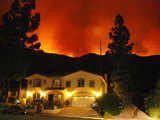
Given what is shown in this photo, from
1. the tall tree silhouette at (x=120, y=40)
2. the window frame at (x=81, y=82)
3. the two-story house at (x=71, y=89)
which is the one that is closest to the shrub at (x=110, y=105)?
the two-story house at (x=71, y=89)

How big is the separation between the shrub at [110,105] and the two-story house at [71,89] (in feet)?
32.0

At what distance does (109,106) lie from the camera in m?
27.0

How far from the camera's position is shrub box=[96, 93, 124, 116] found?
2672 cm

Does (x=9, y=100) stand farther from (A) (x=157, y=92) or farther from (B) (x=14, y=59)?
(A) (x=157, y=92)

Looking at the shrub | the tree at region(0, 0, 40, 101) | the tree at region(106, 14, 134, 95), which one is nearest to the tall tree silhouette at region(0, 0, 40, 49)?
the tree at region(0, 0, 40, 101)

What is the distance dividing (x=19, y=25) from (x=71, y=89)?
58.1 ft

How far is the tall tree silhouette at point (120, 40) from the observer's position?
4191cm

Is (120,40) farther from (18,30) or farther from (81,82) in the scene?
(18,30)

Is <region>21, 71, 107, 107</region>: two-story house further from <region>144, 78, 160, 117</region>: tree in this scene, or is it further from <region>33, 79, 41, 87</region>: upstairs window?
<region>144, 78, 160, 117</region>: tree

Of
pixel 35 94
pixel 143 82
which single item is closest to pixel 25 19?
pixel 35 94

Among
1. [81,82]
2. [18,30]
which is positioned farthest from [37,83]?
[18,30]

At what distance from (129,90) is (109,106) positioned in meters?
6.84

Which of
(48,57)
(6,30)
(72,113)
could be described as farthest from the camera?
(48,57)

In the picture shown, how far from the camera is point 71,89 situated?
39344 mm
